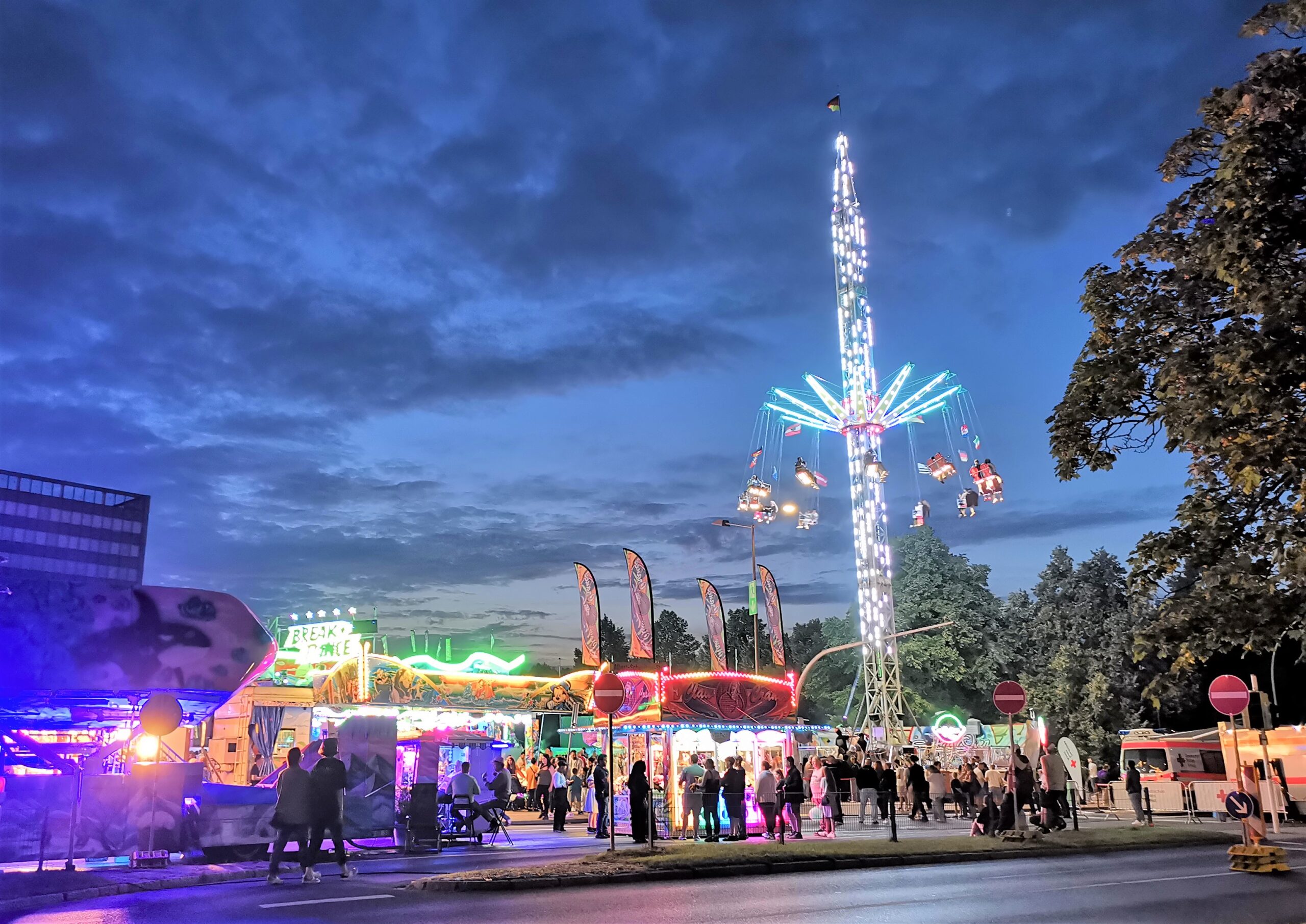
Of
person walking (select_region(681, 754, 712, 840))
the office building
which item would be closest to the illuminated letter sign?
person walking (select_region(681, 754, 712, 840))

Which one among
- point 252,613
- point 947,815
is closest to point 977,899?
point 252,613

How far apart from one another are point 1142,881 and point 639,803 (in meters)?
9.07

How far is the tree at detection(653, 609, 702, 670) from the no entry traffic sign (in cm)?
9483

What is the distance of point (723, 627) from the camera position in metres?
36.4

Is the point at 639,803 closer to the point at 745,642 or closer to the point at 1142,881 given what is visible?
the point at 1142,881

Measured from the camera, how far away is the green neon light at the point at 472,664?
33094mm

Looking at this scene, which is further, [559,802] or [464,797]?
[559,802]

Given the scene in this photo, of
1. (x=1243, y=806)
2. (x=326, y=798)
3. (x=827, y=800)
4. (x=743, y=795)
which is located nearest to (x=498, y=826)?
(x=743, y=795)

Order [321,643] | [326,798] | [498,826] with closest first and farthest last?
[326,798] → [498,826] → [321,643]

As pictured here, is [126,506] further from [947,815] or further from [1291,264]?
[1291,264]

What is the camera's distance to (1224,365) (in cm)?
826

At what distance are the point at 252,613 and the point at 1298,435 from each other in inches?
660

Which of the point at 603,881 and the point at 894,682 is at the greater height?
the point at 894,682

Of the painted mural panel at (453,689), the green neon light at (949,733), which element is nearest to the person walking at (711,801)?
the painted mural panel at (453,689)
